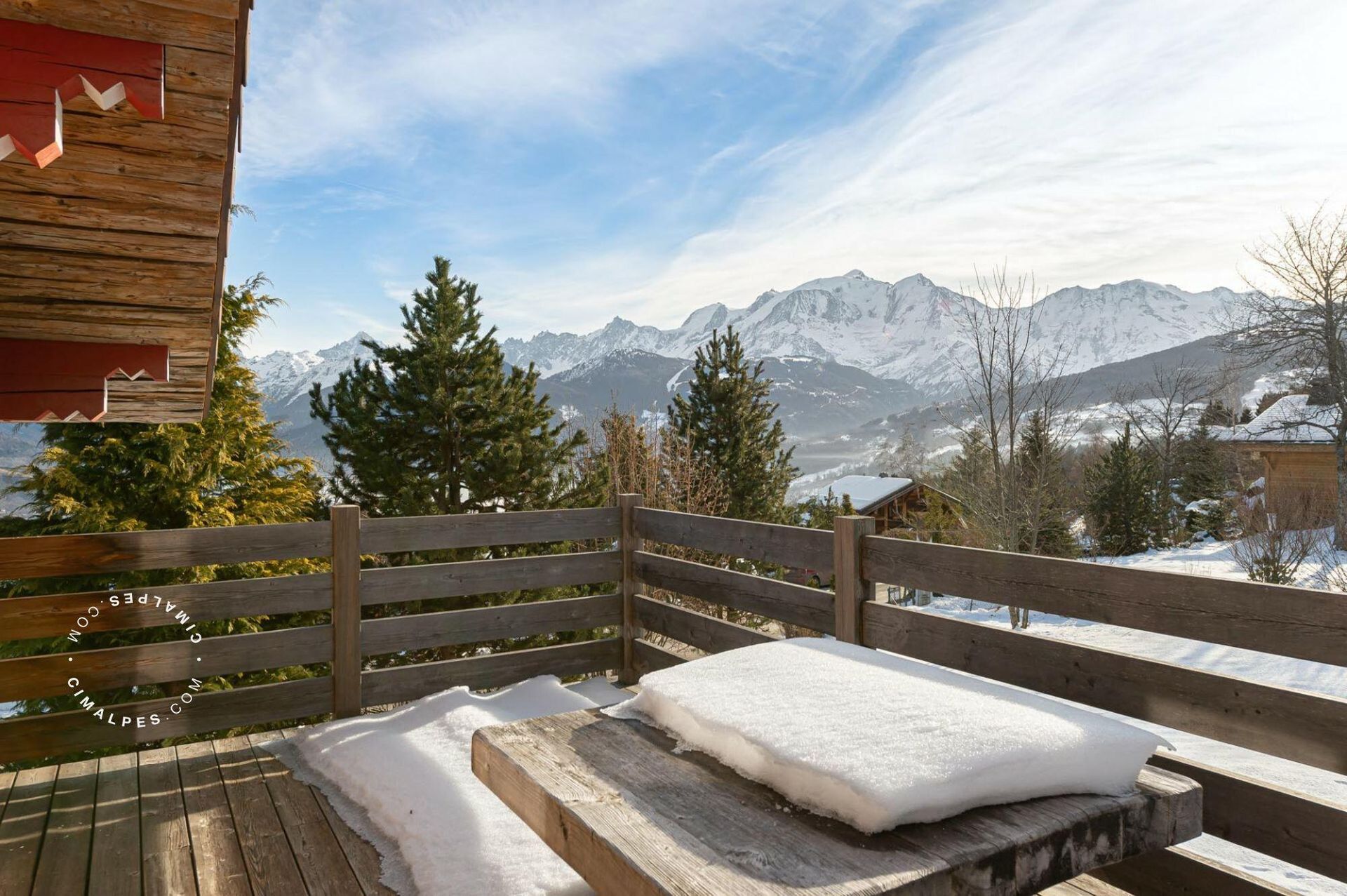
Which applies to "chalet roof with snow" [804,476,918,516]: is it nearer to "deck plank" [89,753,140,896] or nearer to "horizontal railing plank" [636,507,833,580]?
"horizontal railing plank" [636,507,833,580]

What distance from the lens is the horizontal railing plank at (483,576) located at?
3906 millimetres

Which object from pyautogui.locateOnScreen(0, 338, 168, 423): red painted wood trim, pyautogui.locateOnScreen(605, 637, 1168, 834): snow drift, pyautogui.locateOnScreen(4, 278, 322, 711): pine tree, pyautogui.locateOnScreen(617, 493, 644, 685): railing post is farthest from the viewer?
pyautogui.locateOnScreen(4, 278, 322, 711): pine tree

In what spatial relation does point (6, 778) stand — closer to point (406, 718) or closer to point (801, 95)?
point (406, 718)

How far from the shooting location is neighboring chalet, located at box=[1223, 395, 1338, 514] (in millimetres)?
19062

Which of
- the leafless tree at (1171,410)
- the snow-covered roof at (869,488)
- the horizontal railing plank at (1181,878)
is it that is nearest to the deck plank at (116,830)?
the horizontal railing plank at (1181,878)

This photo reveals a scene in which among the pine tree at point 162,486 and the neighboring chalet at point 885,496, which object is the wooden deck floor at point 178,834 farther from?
the neighboring chalet at point 885,496

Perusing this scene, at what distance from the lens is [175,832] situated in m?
2.71

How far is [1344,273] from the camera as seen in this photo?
1600 centimetres

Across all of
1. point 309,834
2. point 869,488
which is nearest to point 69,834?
→ point 309,834

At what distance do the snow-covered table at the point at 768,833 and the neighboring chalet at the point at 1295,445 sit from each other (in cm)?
2044

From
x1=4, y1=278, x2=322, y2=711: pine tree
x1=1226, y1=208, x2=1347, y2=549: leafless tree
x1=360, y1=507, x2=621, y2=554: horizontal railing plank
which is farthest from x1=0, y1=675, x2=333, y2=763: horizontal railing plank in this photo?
x1=1226, y1=208, x2=1347, y2=549: leafless tree

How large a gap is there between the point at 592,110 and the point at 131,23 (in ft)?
23.0

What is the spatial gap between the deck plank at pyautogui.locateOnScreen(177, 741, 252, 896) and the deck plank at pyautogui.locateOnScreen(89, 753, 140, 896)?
0.53ft

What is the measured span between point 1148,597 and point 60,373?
3912 millimetres
